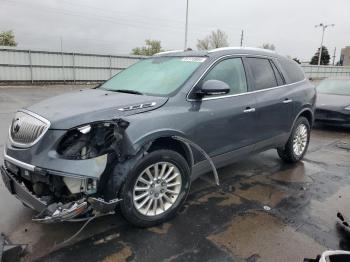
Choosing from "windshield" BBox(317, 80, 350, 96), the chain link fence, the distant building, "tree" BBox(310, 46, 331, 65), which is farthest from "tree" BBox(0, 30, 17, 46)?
the distant building

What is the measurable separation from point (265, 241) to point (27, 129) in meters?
2.53

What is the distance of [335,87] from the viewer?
9.94 metres

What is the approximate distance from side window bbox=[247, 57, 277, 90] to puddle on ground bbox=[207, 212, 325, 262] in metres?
1.92

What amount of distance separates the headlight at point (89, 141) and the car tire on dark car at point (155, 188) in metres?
0.34

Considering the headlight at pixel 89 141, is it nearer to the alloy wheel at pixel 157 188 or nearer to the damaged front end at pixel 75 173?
the damaged front end at pixel 75 173

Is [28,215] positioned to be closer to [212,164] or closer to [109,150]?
[109,150]

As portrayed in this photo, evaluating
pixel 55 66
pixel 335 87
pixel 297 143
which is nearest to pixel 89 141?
pixel 297 143

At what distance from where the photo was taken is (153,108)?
326 centimetres

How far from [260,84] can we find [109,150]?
258 centimetres

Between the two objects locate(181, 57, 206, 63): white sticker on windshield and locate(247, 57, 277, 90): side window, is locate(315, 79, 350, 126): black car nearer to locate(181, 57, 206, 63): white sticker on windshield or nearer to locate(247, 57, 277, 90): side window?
locate(247, 57, 277, 90): side window

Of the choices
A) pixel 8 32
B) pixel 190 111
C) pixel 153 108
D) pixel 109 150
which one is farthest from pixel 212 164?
pixel 8 32

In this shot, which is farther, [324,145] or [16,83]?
[16,83]

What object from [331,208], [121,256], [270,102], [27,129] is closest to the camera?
[121,256]

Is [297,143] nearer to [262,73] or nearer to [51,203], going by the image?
[262,73]
